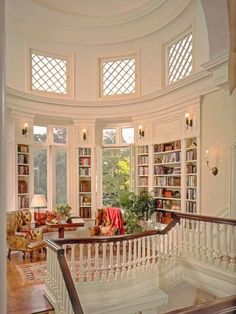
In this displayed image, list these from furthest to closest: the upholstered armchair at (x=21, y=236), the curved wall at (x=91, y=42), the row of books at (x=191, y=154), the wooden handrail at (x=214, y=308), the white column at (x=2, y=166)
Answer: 1. the curved wall at (x=91, y=42)
2. the row of books at (x=191, y=154)
3. the upholstered armchair at (x=21, y=236)
4. the wooden handrail at (x=214, y=308)
5. the white column at (x=2, y=166)

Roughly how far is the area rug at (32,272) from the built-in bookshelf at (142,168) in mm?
3328

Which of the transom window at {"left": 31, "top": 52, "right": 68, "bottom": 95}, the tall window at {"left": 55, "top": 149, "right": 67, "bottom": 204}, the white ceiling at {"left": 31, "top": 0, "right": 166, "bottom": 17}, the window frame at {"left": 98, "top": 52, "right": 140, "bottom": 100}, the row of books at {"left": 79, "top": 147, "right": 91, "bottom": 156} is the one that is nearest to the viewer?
the white ceiling at {"left": 31, "top": 0, "right": 166, "bottom": 17}

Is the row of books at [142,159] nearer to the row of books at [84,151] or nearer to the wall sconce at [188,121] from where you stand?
the row of books at [84,151]

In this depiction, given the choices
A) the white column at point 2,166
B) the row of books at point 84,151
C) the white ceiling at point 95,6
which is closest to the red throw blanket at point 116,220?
the row of books at point 84,151

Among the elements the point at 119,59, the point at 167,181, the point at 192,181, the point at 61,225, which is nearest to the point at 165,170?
the point at 167,181

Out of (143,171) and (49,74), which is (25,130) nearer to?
(49,74)

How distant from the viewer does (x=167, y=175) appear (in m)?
7.37

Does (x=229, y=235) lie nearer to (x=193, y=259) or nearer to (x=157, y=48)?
(x=193, y=259)

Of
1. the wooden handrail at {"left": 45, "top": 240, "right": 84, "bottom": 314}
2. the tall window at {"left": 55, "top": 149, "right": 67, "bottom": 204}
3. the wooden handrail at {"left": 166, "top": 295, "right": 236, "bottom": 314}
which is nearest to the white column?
the wooden handrail at {"left": 166, "top": 295, "right": 236, "bottom": 314}

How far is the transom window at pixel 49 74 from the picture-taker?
314 inches

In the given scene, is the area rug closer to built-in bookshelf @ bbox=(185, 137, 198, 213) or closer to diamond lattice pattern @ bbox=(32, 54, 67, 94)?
built-in bookshelf @ bbox=(185, 137, 198, 213)

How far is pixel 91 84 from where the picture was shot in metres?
8.52

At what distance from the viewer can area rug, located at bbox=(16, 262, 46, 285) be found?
507cm

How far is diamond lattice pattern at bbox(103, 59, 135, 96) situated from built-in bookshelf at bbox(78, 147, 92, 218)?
1.75m
